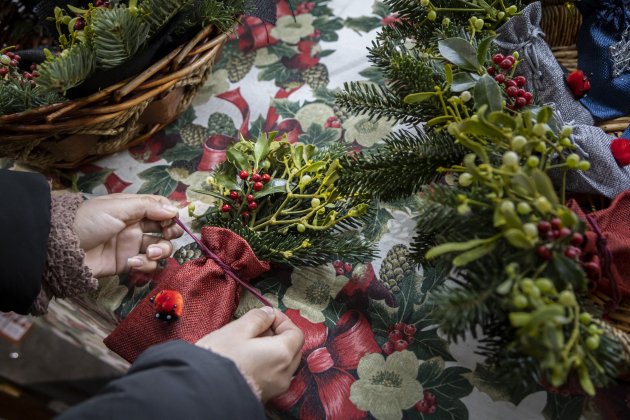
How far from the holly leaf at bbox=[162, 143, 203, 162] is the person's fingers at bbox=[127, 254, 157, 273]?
0.20 meters

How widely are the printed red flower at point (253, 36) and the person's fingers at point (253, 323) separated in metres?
0.51

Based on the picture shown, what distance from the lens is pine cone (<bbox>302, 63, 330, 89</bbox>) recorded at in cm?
89

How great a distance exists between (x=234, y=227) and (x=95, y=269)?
0.17m

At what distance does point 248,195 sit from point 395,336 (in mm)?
234

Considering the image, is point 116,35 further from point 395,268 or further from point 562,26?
point 562,26

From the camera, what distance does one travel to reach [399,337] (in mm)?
647

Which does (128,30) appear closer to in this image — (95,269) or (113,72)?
(113,72)

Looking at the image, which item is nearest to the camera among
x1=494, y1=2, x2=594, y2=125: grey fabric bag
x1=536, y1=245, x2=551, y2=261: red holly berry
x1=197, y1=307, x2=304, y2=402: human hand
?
x1=536, y1=245, x2=551, y2=261: red holly berry

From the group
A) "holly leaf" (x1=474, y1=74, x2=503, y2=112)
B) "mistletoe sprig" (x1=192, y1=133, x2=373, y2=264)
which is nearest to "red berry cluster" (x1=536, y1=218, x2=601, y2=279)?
"holly leaf" (x1=474, y1=74, x2=503, y2=112)

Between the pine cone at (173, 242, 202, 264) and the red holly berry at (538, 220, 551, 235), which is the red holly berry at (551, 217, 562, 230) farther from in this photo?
the pine cone at (173, 242, 202, 264)

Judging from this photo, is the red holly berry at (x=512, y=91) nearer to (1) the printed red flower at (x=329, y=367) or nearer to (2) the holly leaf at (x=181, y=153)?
(1) the printed red flower at (x=329, y=367)

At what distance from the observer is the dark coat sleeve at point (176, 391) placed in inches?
18.3

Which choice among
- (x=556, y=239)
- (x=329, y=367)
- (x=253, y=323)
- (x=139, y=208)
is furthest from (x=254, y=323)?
(x=556, y=239)

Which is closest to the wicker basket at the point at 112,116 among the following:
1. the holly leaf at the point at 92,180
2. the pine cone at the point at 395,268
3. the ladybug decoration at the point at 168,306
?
the holly leaf at the point at 92,180
